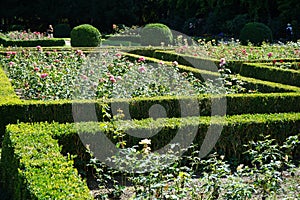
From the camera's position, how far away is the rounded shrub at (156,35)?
18.2 m

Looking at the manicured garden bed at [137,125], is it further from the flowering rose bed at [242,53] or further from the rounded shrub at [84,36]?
the rounded shrub at [84,36]

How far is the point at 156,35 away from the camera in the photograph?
18.2 m

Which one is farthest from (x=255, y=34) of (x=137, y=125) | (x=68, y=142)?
(x=68, y=142)

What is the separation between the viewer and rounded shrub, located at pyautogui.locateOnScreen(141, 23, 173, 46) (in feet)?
59.6

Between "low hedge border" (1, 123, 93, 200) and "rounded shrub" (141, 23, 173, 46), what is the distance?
13590 mm

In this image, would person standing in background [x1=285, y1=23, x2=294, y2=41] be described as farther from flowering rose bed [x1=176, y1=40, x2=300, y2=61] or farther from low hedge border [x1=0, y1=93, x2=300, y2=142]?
low hedge border [x1=0, y1=93, x2=300, y2=142]

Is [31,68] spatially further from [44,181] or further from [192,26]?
[192,26]

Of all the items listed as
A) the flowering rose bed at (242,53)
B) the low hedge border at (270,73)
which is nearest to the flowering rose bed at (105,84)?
the low hedge border at (270,73)

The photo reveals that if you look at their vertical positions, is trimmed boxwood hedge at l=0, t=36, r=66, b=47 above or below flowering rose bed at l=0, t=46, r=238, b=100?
above

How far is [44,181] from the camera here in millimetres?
3098

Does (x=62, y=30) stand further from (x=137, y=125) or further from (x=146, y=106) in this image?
(x=137, y=125)

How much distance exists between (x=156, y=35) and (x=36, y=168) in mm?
15137

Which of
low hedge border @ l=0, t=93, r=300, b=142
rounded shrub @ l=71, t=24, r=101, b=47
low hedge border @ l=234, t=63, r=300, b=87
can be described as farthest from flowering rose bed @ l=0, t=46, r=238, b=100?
rounded shrub @ l=71, t=24, r=101, b=47

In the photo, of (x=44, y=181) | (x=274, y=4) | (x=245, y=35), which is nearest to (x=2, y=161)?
(x=44, y=181)
